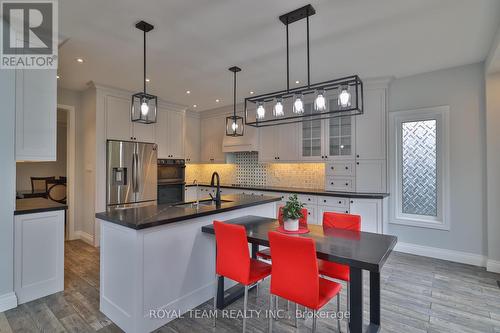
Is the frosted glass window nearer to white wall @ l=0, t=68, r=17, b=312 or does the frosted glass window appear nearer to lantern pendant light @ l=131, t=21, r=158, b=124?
lantern pendant light @ l=131, t=21, r=158, b=124

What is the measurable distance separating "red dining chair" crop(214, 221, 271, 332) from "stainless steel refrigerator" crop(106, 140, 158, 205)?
3.07 meters

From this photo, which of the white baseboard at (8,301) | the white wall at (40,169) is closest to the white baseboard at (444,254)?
the white baseboard at (8,301)

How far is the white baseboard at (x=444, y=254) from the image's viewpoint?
141 inches

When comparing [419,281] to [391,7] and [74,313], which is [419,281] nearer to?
[391,7]

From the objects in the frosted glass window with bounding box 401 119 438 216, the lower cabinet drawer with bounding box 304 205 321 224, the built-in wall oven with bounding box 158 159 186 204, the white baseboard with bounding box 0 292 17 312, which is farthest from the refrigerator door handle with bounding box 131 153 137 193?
the frosted glass window with bounding box 401 119 438 216

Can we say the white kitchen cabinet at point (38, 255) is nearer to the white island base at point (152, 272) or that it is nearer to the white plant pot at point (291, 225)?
the white island base at point (152, 272)

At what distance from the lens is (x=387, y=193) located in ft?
13.6

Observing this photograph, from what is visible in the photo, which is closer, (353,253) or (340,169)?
(353,253)

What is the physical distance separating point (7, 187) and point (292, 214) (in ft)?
9.03

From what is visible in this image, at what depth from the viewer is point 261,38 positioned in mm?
2857

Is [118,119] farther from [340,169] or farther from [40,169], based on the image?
[40,169]

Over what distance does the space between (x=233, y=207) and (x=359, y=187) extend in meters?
2.49

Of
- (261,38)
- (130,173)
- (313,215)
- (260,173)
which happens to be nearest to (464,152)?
(313,215)

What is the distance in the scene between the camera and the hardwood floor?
223 cm
